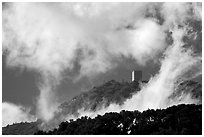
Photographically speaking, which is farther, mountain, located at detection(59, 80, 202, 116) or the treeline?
mountain, located at detection(59, 80, 202, 116)

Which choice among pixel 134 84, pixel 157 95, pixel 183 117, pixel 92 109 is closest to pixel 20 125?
pixel 92 109

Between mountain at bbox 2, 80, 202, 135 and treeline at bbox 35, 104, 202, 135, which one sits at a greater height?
mountain at bbox 2, 80, 202, 135

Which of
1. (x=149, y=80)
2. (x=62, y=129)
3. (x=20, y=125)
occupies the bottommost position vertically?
(x=62, y=129)

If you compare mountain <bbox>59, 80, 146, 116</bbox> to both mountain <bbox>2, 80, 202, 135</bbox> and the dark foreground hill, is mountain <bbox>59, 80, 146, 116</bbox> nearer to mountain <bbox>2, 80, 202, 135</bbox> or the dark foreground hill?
mountain <bbox>2, 80, 202, 135</bbox>

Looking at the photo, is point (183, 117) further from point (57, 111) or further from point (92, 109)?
point (57, 111)

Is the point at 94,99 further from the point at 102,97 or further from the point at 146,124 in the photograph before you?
the point at 146,124

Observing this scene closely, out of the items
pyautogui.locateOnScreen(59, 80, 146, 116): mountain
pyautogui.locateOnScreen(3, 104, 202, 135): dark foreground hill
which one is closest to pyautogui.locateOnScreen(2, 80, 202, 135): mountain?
pyautogui.locateOnScreen(59, 80, 146, 116): mountain

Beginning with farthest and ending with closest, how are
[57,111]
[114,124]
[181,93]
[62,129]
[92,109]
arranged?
[57,111] → [92,109] → [181,93] → [62,129] → [114,124]

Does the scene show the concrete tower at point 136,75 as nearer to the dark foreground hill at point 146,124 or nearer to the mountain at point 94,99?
the mountain at point 94,99

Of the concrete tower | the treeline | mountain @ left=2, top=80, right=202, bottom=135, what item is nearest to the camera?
the treeline
